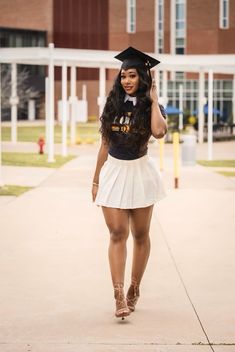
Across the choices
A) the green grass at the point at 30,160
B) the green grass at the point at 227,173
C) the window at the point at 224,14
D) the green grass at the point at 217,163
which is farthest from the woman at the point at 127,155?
the window at the point at 224,14

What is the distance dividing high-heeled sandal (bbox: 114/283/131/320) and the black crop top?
932 mm

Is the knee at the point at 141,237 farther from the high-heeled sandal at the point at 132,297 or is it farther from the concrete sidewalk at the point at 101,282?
the concrete sidewalk at the point at 101,282

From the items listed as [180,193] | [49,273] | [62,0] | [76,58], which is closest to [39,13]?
[62,0]

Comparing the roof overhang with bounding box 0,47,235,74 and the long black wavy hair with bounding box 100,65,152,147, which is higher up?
the roof overhang with bounding box 0,47,235,74

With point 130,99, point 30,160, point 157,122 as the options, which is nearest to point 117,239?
point 157,122

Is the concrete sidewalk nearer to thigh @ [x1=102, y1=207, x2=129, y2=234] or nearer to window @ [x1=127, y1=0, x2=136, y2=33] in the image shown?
thigh @ [x1=102, y1=207, x2=129, y2=234]

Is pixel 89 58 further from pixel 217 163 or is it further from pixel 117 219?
pixel 117 219

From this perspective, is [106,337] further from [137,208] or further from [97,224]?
[97,224]

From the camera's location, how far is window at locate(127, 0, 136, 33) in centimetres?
8729

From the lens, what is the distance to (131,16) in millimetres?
87375

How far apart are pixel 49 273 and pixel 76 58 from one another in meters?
Answer: 23.8

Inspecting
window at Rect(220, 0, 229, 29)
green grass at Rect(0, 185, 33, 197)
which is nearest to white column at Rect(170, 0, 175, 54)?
window at Rect(220, 0, 229, 29)

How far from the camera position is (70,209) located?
13.9 meters

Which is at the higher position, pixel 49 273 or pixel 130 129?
pixel 130 129
